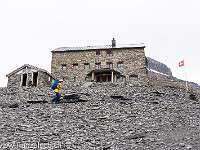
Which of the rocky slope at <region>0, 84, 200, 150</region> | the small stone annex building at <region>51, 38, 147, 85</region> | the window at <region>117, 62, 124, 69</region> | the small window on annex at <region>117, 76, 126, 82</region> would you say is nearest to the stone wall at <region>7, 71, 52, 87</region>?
the small stone annex building at <region>51, 38, 147, 85</region>

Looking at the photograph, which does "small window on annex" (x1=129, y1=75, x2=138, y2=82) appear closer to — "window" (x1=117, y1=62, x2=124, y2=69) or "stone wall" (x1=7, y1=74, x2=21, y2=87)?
"window" (x1=117, y1=62, x2=124, y2=69)

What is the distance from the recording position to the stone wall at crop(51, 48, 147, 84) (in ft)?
126

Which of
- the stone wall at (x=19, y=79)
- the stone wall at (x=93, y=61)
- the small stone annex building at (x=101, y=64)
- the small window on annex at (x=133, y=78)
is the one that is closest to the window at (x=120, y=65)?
the small stone annex building at (x=101, y=64)

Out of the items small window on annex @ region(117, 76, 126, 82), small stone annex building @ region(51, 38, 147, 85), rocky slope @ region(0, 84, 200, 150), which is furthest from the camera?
small window on annex @ region(117, 76, 126, 82)

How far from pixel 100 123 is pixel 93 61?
1134 inches

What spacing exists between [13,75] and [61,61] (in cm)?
1129

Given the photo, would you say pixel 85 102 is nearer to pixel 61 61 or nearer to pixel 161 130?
pixel 161 130

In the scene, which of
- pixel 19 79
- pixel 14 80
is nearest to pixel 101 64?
pixel 19 79

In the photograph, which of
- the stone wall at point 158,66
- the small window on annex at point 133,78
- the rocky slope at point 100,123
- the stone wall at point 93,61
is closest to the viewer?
the rocky slope at point 100,123

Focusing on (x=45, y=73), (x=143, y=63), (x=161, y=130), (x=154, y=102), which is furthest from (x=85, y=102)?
(x=143, y=63)

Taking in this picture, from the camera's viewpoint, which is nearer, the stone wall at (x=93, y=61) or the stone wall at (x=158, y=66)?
the stone wall at (x=93, y=61)

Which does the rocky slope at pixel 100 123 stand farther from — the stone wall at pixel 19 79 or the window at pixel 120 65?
the window at pixel 120 65

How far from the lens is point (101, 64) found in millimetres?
40125

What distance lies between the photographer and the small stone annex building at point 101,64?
38312 mm
